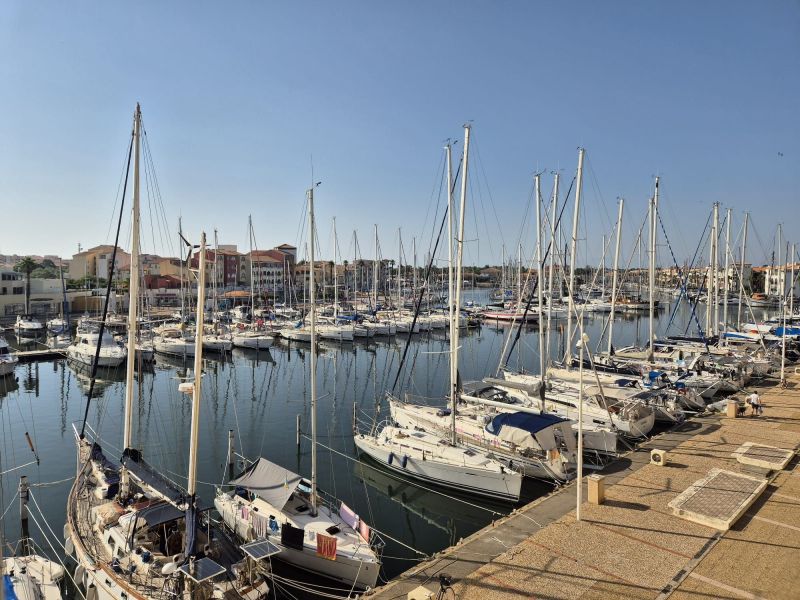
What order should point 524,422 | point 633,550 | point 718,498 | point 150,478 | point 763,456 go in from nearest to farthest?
1. point 633,550
2. point 150,478
3. point 718,498
4. point 763,456
5. point 524,422

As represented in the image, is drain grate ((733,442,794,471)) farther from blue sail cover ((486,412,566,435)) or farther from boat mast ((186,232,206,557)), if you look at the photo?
boat mast ((186,232,206,557))

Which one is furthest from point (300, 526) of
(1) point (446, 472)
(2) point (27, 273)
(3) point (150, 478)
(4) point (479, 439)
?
(2) point (27, 273)

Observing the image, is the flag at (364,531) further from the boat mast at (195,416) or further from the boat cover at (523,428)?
the boat cover at (523,428)

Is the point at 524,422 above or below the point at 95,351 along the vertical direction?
above

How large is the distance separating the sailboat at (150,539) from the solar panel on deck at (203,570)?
0.02 m

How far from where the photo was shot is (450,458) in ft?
66.6

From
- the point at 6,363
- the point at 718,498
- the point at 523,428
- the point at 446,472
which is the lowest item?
the point at 446,472

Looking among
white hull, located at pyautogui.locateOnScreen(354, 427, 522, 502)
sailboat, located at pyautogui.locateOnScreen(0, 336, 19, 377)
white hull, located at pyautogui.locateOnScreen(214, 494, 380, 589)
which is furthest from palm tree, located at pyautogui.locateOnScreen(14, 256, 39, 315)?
white hull, located at pyautogui.locateOnScreen(214, 494, 380, 589)

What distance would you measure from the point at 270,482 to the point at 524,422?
10088 millimetres

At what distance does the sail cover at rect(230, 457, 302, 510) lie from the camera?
49.3 feet

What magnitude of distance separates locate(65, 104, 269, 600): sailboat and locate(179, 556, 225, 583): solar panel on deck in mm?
21

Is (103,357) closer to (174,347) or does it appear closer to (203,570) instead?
(174,347)

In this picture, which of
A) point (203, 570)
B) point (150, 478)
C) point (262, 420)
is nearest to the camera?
point (203, 570)

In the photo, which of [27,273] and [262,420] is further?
[27,273]
